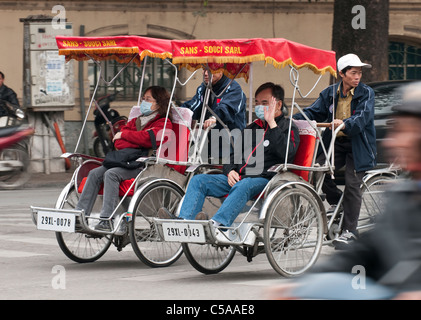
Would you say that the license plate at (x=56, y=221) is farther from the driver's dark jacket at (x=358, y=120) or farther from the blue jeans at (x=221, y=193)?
the driver's dark jacket at (x=358, y=120)

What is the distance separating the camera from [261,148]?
836 cm

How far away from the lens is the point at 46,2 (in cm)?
2375

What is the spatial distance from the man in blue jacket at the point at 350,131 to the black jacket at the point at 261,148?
0.69 m

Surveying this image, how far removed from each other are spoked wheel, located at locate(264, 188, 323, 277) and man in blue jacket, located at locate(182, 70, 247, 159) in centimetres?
125

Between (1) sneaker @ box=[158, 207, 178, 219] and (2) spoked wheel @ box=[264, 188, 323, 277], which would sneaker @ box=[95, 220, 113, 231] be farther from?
(2) spoked wheel @ box=[264, 188, 323, 277]

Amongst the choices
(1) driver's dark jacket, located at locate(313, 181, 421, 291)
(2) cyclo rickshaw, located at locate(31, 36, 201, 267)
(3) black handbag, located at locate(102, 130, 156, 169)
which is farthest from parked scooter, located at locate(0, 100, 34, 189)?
(1) driver's dark jacket, located at locate(313, 181, 421, 291)

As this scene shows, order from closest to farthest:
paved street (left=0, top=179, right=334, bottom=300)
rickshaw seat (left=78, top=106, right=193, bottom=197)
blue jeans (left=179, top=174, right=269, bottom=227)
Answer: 1. paved street (left=0, top=179, right=334, bottom=300)
2. blue jeans (left=179, top=174, right=269, bottom=227)
3. rickshaw seat (left=78, top=106, right=193, bottom=197)

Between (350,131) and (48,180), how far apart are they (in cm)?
993

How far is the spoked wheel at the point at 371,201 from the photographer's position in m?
9.38

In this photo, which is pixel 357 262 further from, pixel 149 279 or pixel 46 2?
pixel 46 2

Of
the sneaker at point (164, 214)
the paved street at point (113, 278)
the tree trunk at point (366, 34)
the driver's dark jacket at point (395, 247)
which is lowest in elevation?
the paved street at point (113, 278)

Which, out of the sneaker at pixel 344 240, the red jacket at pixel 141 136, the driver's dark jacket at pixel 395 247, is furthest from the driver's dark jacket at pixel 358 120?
the driver's dark jacket at pixel 395 247

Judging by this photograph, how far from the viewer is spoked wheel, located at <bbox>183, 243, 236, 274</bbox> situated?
823 centimetres
